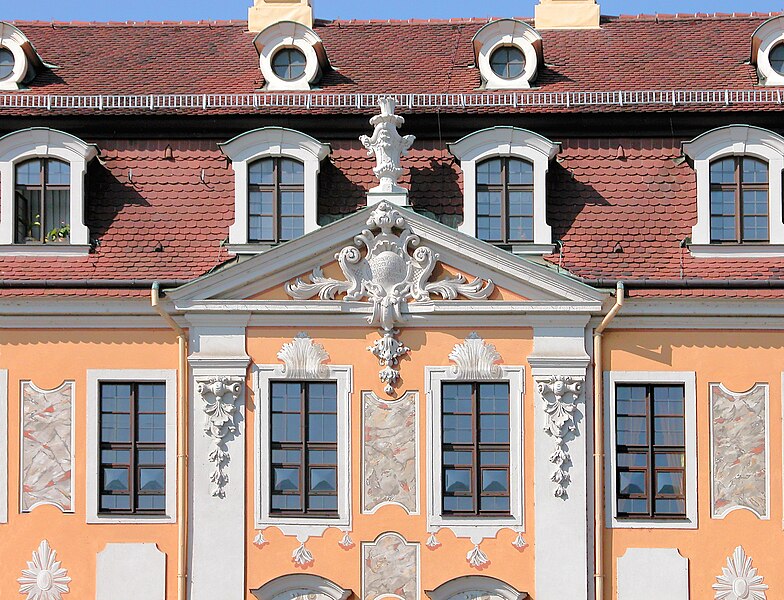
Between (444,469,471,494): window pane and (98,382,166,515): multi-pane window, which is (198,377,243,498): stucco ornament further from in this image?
(444,469,471,494): window pane

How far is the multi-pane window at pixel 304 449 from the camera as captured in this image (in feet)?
75.4

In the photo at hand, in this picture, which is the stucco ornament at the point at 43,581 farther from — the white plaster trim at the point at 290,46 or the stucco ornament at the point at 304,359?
the white plaster trim at the point at 290,46

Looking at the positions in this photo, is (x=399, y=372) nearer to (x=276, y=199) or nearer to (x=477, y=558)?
(x=477, y=558)

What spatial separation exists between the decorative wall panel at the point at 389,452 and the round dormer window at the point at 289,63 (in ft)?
20.2

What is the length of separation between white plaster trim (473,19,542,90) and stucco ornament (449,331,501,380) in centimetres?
495

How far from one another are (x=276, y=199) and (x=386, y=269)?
2.26m

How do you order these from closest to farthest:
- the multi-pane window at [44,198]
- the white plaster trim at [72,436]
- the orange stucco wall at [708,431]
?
the orange stucco wall at [708,431] → the white plaster trim at [72,436] → the multi-pane window at [44,198]

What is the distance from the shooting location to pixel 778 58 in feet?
83.9

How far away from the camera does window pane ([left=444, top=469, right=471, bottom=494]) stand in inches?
903

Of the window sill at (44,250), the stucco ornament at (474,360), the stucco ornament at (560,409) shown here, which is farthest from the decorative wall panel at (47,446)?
the stucco ornament at (560,409)

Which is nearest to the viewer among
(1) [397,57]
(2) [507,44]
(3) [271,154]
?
(3) [271,154]

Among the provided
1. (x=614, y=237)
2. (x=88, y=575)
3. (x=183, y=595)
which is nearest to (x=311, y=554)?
(x=183, y=595)

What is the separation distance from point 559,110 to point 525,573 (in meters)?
7.36

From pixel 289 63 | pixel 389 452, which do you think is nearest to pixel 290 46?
pixel 289 63
